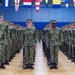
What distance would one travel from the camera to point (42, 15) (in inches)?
1655

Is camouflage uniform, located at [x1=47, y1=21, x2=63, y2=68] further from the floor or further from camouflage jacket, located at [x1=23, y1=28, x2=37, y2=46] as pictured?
camouflage jacket, located at [x1=23, y1=28, x2=37, y2=46]

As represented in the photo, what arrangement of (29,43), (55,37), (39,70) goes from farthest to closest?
(55,37) < (29,43) < (39,70)

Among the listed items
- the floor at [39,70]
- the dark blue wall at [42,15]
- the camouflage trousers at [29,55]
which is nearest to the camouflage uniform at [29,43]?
the camouflage trousers at [29,55]

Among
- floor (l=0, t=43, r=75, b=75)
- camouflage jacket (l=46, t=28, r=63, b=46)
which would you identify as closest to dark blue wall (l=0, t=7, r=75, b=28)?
floor (l=0, t=43, r=75, b=75)

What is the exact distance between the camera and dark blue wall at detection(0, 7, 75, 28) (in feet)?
134

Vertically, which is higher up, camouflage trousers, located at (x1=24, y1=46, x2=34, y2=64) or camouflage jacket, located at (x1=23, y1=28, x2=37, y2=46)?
camouflage jacket, located at (x1=23, y1=28, x2=37, y2=46)

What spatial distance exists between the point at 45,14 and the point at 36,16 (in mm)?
1370

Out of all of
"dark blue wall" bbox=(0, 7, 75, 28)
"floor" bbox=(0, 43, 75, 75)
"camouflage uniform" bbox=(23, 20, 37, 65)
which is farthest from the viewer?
"dark blue wall" bbox=(0, 7, 75, 28)

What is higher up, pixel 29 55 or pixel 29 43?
pixel 29 43

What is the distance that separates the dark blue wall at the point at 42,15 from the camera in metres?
40.9

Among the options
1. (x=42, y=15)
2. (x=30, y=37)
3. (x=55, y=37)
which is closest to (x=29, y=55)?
(x=30, y=37)

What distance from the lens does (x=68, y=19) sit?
42.0 m

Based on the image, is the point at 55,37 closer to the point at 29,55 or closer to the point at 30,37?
the point at 30,37

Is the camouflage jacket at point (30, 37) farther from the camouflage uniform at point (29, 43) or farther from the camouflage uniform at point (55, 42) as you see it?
the camouflage uniform at point (55, 42)
